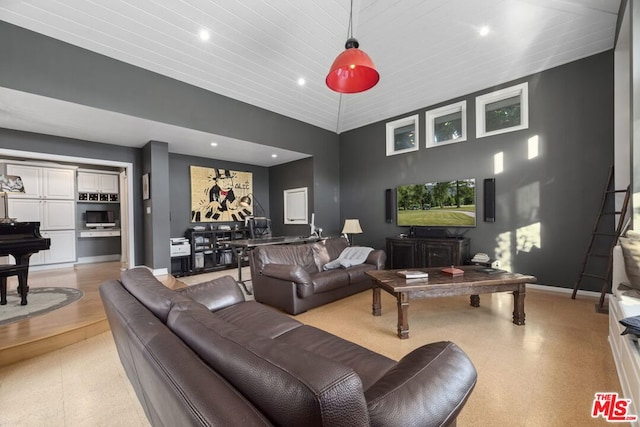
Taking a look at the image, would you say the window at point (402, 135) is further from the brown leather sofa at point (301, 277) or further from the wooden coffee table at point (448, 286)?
the wooden coffee table at point (448, 286)

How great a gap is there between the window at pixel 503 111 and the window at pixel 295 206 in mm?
3895

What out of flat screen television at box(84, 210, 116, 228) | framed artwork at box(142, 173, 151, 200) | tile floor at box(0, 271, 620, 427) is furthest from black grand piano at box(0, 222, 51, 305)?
flat screen television at box(84, 210, 116, 228)

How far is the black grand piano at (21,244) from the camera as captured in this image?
2908 millimetres

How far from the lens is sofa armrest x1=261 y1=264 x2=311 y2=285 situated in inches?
122

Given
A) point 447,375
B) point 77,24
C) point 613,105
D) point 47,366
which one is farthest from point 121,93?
point 613,105

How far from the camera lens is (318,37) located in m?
4.12

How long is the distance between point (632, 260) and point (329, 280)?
2.72 meters

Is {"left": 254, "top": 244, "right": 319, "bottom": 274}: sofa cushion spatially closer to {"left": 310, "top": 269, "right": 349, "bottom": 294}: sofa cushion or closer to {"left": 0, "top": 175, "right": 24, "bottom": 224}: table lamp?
{"left": 310, "top": 269, "right": 349, "bottom": 294}: sofa cushion

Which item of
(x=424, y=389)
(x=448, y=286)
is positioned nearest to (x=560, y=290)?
(x=448, y=286)

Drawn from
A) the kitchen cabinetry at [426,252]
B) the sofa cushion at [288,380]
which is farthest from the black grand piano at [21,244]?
the kitchen cabinetry at [426,252]

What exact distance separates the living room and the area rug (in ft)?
4.39

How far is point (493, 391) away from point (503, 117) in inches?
171

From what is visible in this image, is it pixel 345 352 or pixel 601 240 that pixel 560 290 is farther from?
pixel 345 352

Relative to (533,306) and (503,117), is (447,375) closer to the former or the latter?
(533,306)
